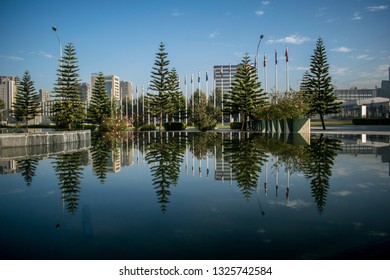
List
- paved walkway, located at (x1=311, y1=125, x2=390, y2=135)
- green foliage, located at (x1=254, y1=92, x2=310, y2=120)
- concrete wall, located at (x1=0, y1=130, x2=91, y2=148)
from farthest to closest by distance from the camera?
paved walkway, located at (x1=311, y1=125, x2=390, y2=135) → green foliage, located at (x1=254, y1=92, x2=310, y2=120) → concrete wall, located at (x1=0, y1=130, x2=91, y2=148)

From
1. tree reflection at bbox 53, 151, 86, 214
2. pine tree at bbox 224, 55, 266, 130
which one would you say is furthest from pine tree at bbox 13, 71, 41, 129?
tree reflection at bbox 53, 151, 86, 214

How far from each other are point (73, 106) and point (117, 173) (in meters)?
42.7

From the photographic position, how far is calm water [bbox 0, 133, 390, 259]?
337cm

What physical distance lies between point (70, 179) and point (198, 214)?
14.1ft

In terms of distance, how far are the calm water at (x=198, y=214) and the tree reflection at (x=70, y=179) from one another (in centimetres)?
3

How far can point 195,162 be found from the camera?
1135 centimetres

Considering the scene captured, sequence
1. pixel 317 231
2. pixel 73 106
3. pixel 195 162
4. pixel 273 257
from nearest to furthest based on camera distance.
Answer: pixel 273 257, pixel 317 231, pixel 195 162, pixel 73 106

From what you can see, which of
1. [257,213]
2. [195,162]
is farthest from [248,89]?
[257,213]

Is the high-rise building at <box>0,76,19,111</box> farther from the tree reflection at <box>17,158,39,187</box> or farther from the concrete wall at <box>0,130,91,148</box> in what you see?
the tree reflection at <box>17,158,39,187</box>

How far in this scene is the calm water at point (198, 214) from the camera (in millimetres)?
3373

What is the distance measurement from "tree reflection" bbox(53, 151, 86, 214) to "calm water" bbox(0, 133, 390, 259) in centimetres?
3

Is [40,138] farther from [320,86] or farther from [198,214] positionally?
[320,86]

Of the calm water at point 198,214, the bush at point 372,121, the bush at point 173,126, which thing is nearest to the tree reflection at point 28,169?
the calm water at point 198,214

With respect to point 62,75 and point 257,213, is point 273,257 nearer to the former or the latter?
point 257,213
